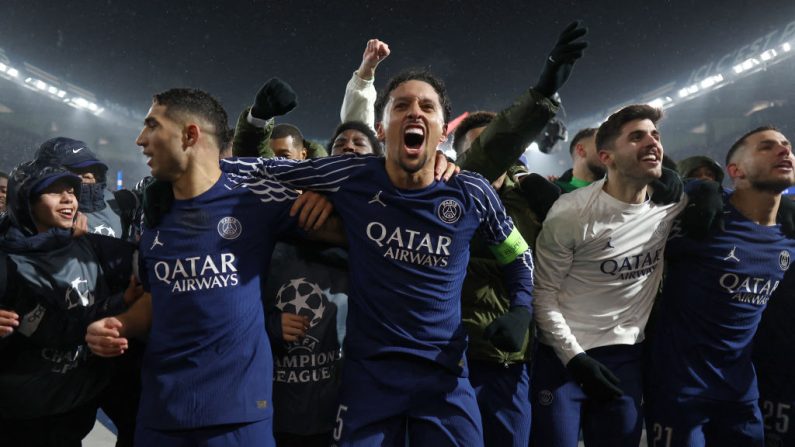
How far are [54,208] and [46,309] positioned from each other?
1.54ft

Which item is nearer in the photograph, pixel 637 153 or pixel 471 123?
pixel 637 153

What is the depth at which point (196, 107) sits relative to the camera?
205cm

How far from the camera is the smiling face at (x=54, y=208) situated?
2.31 meters

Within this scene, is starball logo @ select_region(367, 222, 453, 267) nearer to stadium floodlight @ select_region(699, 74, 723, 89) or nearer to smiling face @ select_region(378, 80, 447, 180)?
smiling face @ select_region(378, 80, 447, 180)

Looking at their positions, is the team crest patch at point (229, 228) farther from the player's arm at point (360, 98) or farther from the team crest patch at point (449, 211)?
the player's arm at point (360, 98)

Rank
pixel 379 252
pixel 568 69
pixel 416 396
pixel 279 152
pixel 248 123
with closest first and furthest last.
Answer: pixel 416 396
pixel 379 252
pixel 568 69
pixel 248 123
pixel 279 152

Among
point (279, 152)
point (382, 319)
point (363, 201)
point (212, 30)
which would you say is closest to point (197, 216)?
point (363, 201)

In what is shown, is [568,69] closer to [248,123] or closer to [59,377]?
[248,123]

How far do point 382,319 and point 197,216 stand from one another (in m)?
0.78

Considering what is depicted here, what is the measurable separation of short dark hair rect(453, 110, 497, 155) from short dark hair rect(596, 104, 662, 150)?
0.61 meters

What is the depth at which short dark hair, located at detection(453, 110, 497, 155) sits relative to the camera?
3.01m

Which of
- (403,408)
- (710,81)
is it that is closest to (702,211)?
(403,408)

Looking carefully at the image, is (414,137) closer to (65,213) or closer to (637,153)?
(637,153)

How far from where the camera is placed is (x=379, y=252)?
184 centimetres
